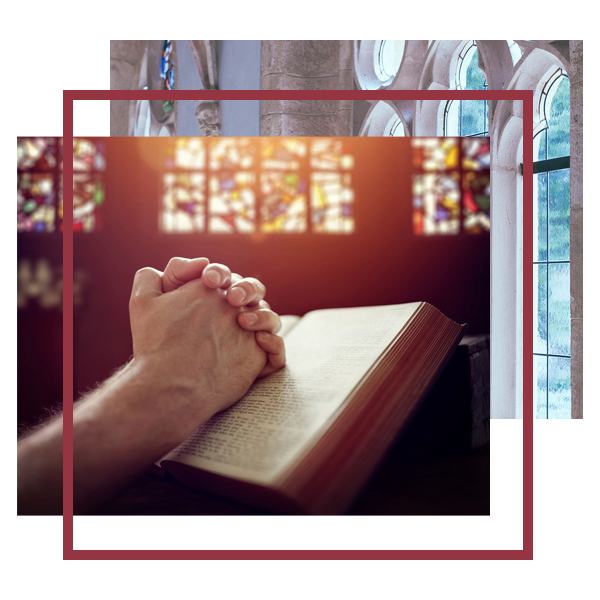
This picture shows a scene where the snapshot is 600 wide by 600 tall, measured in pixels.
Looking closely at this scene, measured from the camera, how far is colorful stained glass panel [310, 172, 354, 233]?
1.18m

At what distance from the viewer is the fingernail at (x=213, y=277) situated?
98cm

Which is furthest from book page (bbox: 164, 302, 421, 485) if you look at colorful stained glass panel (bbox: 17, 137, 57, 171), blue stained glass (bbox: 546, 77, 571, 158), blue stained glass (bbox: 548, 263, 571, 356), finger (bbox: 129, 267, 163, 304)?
blue stained glass (bbox: 546, 77, 571, 158)

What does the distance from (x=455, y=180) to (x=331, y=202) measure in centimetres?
27

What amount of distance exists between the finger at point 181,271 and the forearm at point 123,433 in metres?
0.20

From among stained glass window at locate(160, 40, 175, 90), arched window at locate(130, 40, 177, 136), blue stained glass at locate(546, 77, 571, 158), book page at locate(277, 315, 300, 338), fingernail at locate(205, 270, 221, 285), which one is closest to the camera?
fingernail at locate(205, 270, 221, 285)

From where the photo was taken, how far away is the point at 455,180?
1.04 meters

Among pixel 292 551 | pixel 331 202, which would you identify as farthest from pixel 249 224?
pixel 292 551

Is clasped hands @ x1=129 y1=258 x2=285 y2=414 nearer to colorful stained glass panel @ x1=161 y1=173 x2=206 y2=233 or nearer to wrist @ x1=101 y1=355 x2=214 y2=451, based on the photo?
wrist @ x1=101 y1=355 x2=214 y2=451

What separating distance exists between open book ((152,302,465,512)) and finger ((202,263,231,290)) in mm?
183

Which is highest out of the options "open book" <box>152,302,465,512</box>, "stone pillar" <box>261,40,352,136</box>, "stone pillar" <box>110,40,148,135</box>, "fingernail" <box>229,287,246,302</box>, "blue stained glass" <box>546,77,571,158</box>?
"stone pillar" <box>110,40,148,135</box>

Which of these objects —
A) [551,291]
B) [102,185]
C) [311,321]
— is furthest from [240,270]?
[551,291]

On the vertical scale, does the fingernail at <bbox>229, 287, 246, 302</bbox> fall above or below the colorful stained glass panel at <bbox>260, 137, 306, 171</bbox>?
below

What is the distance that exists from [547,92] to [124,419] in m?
1.38

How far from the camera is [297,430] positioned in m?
0.81
